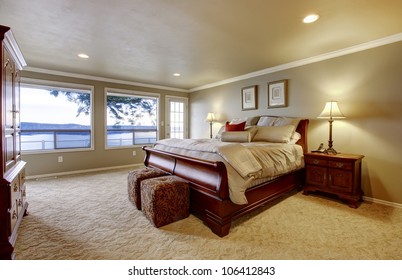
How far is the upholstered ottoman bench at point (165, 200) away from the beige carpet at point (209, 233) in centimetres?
10

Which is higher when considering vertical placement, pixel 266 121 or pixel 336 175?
pixel 266 121

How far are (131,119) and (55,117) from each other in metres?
1.90

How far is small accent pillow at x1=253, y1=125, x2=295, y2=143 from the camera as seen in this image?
136 inches

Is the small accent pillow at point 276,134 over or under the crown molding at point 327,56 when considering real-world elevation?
under

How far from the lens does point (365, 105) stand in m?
3.07

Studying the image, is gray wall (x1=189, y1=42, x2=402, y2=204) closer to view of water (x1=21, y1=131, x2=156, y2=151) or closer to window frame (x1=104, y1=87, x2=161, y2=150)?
window frame (x1=104, y1=87, x2=161, y2=150)

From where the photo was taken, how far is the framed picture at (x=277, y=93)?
13.4 ft

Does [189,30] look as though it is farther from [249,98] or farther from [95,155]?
[95,155]

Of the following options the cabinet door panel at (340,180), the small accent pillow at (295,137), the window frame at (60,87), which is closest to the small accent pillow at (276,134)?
the small accent pillow at (295,137)

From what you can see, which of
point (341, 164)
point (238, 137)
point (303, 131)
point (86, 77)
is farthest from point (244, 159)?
point (86, 77)

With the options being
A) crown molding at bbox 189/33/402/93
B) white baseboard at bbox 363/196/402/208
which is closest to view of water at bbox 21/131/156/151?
crown molding at bbox 189/33/402/93

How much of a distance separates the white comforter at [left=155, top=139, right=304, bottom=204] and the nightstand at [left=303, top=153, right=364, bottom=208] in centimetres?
24

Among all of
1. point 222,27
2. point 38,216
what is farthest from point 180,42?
point 38,216

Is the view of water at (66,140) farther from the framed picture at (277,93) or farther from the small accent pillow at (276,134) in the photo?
the framed picture at (277,93)
